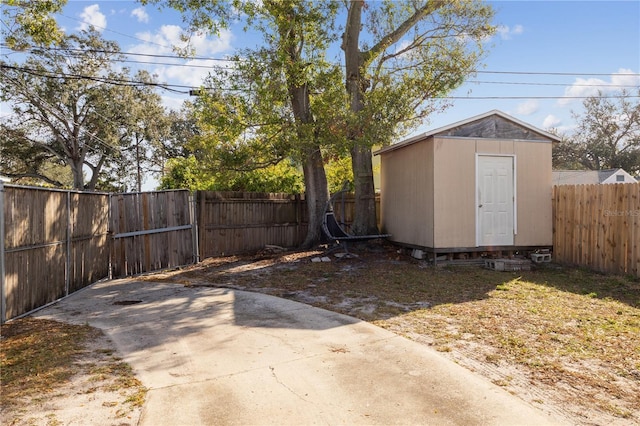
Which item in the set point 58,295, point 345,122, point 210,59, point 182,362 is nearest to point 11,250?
point 58,295

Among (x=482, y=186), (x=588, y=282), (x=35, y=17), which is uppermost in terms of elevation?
(x=35, y=17)

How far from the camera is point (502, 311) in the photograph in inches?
211

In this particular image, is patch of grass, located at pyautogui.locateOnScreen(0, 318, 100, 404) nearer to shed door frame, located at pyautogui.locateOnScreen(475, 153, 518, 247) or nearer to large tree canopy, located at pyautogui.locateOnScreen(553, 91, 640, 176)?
shed door frame, located at pyautogui.locateOnScreen(475, 153, 518, 247)

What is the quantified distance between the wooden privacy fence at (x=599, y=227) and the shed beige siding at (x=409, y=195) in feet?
9.62

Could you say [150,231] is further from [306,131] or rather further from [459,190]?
[459,190]

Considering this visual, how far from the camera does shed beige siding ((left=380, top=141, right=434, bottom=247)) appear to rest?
8.86m

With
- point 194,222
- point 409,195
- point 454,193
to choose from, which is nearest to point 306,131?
point 409,195

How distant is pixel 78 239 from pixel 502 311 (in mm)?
6344

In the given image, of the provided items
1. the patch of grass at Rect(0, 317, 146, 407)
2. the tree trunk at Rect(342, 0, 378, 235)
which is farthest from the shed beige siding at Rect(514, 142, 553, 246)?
the patch of grass at Rect(0, 317, 146, 407)

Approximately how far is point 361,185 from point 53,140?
854 inches

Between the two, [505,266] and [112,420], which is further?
[505,266]

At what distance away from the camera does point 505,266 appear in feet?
27.3

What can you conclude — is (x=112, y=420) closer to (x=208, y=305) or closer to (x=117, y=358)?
(x=117, y=358)

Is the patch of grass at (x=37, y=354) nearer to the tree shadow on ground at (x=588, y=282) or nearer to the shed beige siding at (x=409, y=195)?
the shed beige siding at (x=409, y=195)
